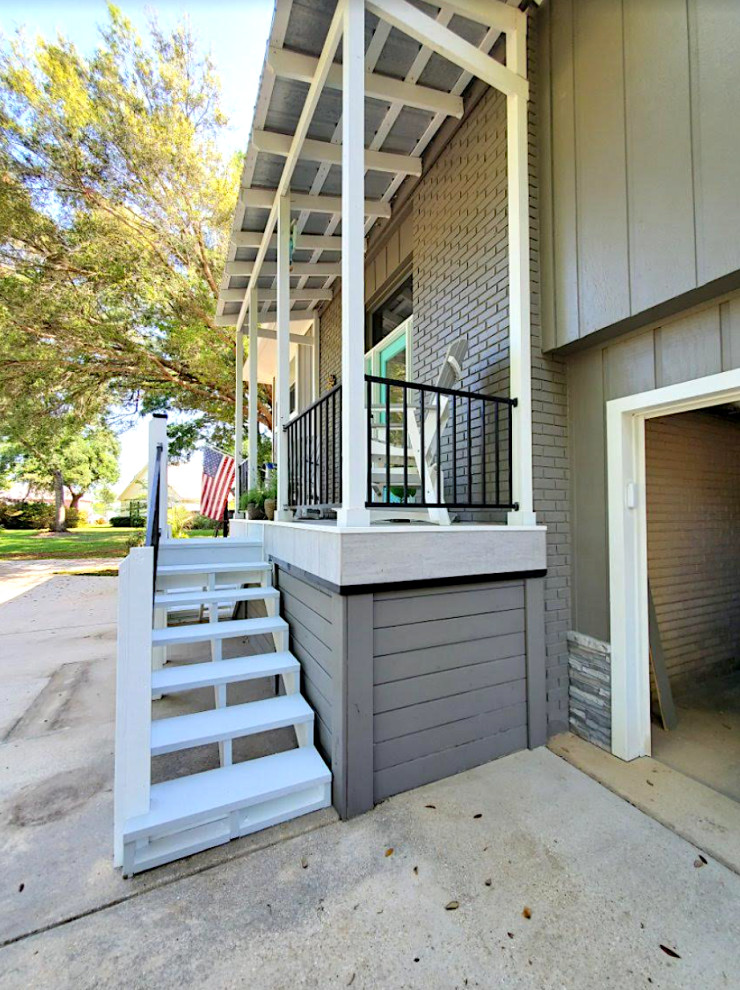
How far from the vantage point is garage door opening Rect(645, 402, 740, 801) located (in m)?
3.38

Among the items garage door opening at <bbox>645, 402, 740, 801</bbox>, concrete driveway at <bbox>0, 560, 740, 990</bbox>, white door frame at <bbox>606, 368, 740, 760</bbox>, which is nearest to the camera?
concrete driveway at <bbox>0, 560, 740, 990</bbox>

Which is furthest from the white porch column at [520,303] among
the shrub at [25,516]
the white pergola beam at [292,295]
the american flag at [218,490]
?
the shrub at [25,516]

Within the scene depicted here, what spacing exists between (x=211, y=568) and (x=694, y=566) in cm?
401

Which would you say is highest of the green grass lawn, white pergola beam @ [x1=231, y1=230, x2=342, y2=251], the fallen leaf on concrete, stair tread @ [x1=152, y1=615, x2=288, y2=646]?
white pergola beam @ [x1=231, y1=230, x2=342, y2=251]

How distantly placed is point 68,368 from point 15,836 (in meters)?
9.86

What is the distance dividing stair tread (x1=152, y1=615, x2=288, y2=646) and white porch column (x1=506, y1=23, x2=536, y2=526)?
170 cm

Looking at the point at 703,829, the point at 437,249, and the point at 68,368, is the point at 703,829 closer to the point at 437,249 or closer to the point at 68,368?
the point at 437,249

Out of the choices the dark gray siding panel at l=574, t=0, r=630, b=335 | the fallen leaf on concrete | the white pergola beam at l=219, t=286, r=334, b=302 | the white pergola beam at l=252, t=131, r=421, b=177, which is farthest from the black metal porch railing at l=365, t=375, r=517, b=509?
the white pergola beam at l=219, t=286, r=334, b=302

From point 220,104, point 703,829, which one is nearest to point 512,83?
point 703,829

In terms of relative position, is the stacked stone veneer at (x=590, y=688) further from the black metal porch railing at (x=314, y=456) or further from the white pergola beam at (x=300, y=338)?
the white pergola beam at (x=300, y=338)

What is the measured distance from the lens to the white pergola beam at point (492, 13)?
2.71 meters

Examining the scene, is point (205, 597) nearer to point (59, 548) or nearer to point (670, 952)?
point (670, 952)

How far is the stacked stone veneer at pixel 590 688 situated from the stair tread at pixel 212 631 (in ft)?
6.34

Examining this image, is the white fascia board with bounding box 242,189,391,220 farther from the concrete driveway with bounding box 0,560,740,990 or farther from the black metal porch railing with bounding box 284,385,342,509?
the concrete driveway with bounding box 0,560,740,990
